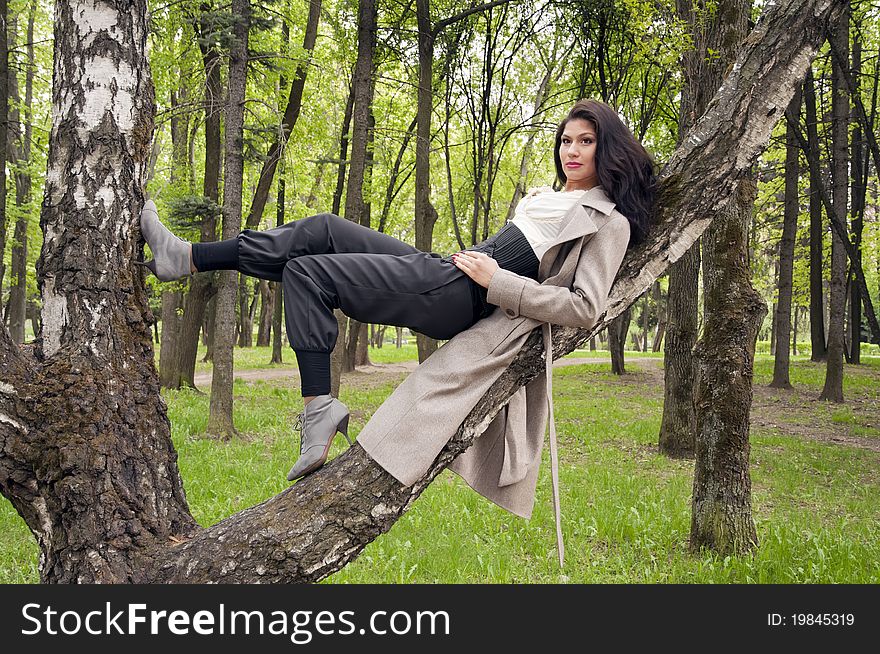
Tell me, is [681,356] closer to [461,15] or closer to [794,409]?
[794,409]

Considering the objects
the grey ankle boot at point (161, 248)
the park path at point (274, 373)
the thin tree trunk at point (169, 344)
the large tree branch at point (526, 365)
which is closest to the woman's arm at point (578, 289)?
the large tree branch at point (526, 365)

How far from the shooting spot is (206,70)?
982cm

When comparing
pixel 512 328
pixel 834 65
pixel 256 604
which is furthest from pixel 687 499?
pixel 834 65

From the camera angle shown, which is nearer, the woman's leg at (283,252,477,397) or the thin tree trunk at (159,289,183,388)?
the woman's leg at (283,252,477,397)

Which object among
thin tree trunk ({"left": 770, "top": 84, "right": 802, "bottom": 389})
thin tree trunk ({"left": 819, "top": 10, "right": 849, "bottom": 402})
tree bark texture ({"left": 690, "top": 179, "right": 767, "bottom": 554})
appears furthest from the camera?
thin tree trunk ({"left": 770, "top": 84, "right": 802, "bottom": 389})

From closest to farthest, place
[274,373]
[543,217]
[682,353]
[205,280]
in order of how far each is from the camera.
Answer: [543,217], [682,353], [205,280], [274,373]

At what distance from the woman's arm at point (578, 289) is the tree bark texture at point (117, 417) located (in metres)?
0.14

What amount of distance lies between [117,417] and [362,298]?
3.36 ft

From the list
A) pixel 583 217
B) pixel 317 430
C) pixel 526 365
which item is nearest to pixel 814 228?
pixel 583 217

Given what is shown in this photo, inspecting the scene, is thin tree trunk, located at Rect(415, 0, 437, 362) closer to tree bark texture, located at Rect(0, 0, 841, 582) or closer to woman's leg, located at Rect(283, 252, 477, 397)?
woman's leg, located at Rect(283, 252, 477, 397)

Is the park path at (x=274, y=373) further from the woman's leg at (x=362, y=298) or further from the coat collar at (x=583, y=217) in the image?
the coat collar at (x=583, y=217)

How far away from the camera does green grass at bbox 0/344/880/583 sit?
189 inches

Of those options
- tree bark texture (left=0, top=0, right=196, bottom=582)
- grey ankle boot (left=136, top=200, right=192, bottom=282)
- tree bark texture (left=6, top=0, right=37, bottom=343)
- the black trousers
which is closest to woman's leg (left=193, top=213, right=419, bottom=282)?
the black trousers

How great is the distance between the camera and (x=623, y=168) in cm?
305
